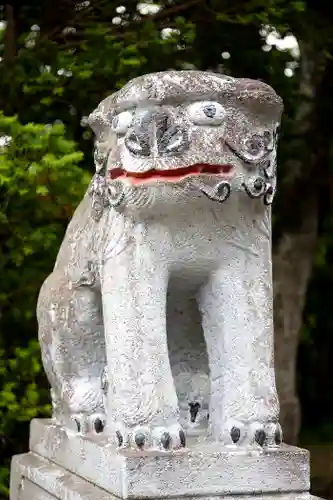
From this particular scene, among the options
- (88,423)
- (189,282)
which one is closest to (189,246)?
(189,282)

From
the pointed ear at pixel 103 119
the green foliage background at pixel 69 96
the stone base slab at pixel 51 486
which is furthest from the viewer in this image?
the green foliage background at pixel 69 96

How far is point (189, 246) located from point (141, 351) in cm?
29

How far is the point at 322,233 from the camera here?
7020 mm

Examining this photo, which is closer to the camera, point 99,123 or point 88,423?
point 99,123

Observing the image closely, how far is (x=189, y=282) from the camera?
242 centimetres

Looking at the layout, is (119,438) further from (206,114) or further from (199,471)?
(206,114)

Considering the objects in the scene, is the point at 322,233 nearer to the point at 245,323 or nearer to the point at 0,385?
the point at 0,385

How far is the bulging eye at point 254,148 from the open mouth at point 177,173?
6 cm

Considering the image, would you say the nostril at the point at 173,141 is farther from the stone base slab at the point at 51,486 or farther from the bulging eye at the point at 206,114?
the stone base slab at the point at 51,486

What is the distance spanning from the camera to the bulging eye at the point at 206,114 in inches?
89.9

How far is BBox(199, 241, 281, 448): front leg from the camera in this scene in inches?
91.6

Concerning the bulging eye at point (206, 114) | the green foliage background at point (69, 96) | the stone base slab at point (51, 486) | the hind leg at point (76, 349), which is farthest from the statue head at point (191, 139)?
the green foliage background at point (69, 96)

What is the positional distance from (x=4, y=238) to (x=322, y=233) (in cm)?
344

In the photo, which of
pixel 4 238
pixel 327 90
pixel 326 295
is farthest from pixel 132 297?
pixel 326 295
